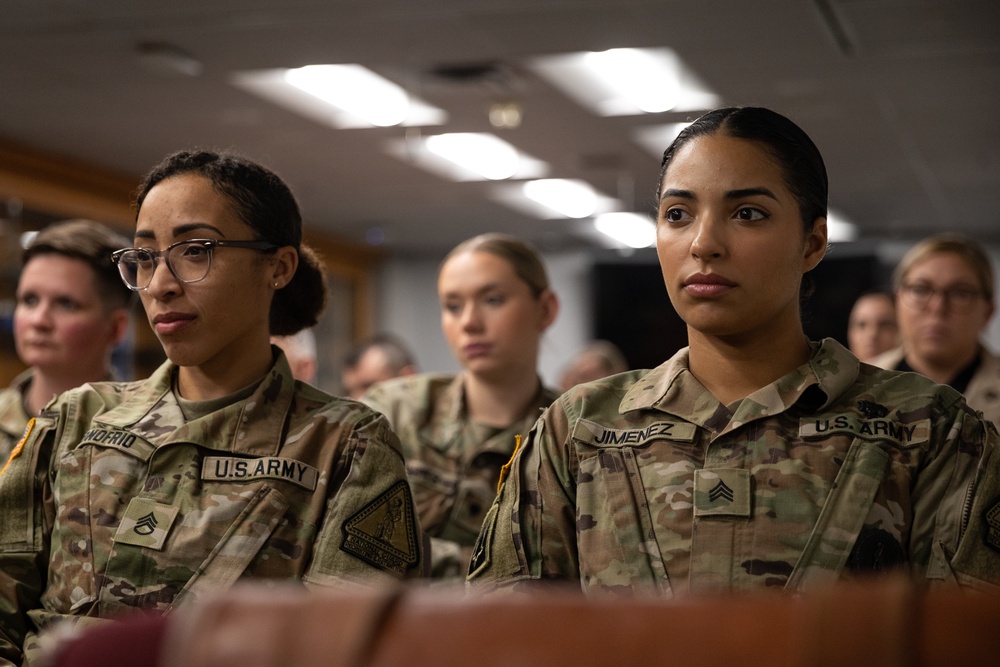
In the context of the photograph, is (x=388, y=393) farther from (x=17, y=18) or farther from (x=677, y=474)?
(x=17, y=18)

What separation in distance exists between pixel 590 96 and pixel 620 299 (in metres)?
3.97

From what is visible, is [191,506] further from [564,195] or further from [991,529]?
[564,195]

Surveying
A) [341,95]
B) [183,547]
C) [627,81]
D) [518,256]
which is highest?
[627,81]

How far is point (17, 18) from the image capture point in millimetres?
5098

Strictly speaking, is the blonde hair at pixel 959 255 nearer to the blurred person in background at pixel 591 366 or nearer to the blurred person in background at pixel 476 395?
the blurred person in background at pixel 476 395

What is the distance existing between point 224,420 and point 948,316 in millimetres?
2656

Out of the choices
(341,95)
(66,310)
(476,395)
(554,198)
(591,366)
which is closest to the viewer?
(66,310)

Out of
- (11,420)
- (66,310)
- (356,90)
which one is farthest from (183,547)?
(356,90)

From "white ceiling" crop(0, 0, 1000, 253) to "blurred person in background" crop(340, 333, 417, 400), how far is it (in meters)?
1.45

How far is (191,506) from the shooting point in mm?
1835

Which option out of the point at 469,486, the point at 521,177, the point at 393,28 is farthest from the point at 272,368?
the point at 521,177

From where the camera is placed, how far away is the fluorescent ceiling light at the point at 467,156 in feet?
25.0

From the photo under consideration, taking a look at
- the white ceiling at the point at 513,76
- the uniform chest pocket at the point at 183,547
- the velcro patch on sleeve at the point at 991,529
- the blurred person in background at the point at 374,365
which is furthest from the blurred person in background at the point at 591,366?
the velcro patch on sleeve at the point at 991,529

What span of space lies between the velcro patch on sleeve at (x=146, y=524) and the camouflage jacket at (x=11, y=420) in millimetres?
1317
